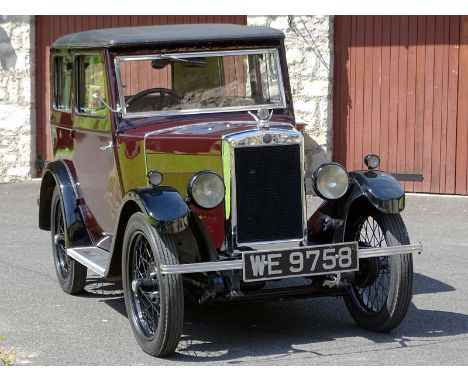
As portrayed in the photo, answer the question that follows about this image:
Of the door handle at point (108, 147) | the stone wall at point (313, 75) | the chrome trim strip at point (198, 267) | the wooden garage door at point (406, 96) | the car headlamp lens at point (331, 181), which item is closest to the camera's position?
the chrome trim strip at point (198, 267)

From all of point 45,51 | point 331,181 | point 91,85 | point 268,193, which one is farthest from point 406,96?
point 268,193

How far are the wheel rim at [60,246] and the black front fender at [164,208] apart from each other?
6.47 feet

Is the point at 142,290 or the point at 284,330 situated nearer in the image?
the point at 142,290

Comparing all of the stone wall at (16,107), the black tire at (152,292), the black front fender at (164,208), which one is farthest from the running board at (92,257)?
the stone wall at (16,107)

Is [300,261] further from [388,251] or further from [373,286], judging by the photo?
[373,286]

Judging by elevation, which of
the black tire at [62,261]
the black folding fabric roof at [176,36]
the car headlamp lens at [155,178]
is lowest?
the black tire at [62,261]

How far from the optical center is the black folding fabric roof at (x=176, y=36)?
676cm

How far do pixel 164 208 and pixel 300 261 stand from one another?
805 mm

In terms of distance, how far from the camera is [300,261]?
5816 millimetres

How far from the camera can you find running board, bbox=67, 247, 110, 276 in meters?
6.61

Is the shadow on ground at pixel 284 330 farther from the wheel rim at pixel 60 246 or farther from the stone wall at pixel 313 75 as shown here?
the stone wall at pixel 313 75

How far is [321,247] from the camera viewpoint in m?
5.86

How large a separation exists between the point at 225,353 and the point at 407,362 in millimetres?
1024

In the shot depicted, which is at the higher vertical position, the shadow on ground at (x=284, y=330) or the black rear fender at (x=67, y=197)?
the black rear fender at (x=67, y=197)
